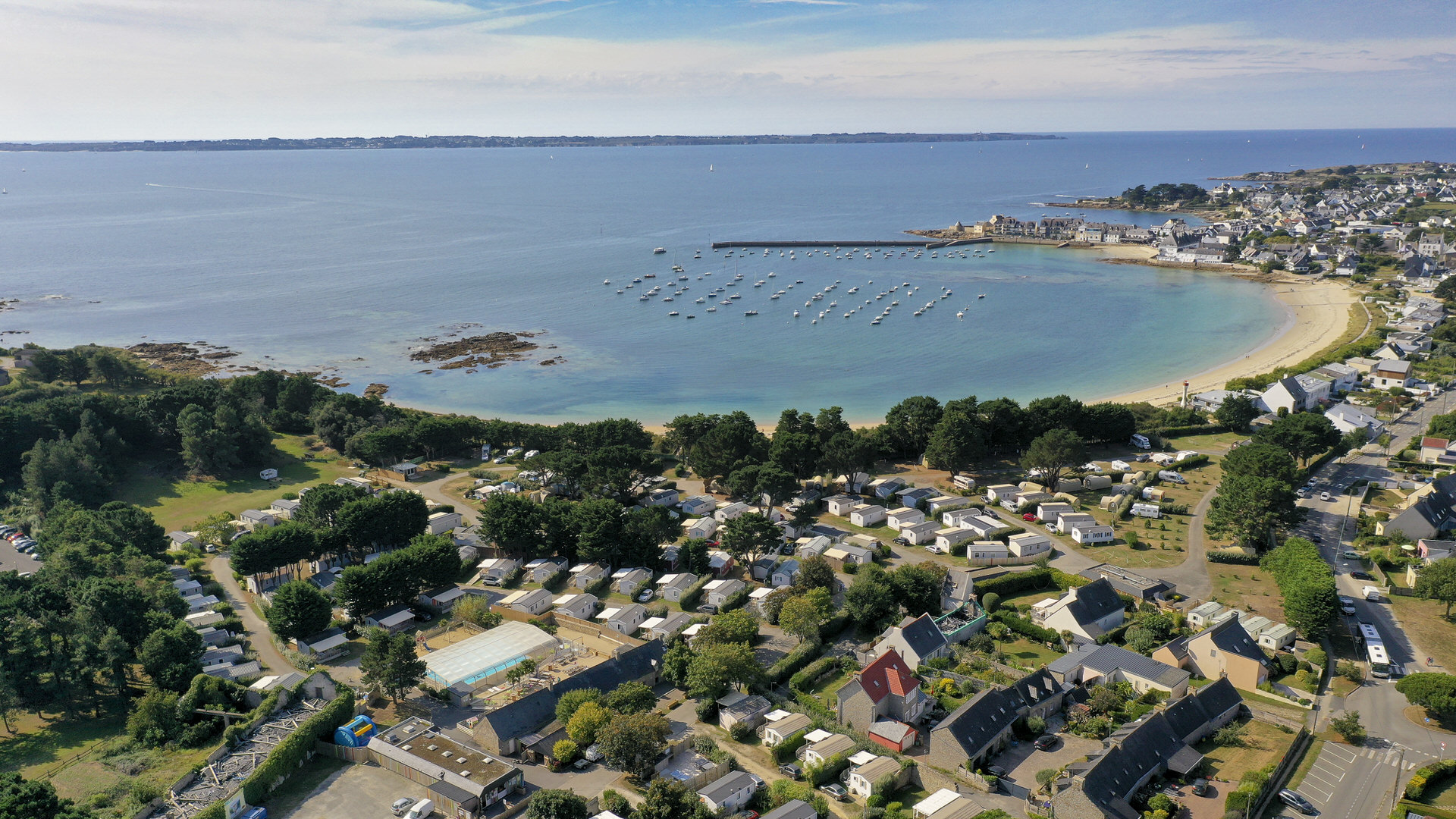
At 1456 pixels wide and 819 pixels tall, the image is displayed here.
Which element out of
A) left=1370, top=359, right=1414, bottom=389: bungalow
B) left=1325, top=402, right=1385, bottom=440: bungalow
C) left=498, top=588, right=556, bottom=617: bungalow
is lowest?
left=498, top=588, right=556, bottom=617: bungalow

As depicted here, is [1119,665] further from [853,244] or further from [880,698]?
[853,244]

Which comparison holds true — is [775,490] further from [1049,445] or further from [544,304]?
[544,304]

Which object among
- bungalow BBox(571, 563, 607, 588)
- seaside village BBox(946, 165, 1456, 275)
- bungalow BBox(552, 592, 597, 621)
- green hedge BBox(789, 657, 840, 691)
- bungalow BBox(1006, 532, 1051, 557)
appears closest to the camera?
green hedge BBox(789, 657, 840, 691)

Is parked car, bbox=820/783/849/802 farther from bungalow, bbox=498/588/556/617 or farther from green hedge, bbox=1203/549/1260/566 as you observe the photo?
green hedge, bbox=1203/549/1260/566

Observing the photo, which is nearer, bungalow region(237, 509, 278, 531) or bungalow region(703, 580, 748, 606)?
bungalow region(703, 580, 748, 606)

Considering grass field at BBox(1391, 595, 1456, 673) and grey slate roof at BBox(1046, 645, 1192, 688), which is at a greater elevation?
grey slate roof at BBox(1046, 645, 1192, 688)

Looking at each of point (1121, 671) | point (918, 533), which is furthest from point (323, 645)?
point (1121, 671)

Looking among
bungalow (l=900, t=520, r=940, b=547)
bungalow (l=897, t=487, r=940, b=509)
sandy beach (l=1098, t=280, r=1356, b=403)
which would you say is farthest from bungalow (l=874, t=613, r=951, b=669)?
sandy beach (l=1098, t=280, r=1356, b=403)

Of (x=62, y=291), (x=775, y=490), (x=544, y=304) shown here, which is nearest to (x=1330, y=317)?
(x=775, y=490)
